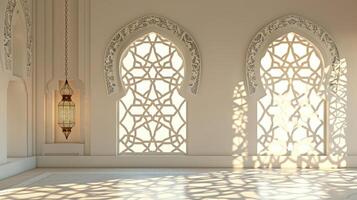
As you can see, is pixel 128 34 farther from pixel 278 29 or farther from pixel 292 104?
pixel 292 104

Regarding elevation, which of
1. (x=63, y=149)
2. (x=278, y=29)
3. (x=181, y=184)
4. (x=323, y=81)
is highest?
(x=278, y=29)

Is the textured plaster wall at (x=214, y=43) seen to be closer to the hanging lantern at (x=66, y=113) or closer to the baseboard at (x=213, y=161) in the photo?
the baseboard at (x=213, y=161)

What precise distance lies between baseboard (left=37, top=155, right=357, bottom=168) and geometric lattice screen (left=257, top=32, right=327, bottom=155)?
15 cm

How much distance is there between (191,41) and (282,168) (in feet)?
7.17

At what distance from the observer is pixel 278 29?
22.6 feet

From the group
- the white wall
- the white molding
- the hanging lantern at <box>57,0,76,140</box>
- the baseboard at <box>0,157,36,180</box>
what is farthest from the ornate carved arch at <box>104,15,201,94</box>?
the baseboard at <box>0,157,36,180</box>

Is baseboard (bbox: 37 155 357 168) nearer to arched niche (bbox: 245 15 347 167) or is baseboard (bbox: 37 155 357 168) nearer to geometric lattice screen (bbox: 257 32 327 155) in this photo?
arched niche (bbox: 245 15 347 167)

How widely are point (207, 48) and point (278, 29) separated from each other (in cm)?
103

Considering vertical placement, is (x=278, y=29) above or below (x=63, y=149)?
above

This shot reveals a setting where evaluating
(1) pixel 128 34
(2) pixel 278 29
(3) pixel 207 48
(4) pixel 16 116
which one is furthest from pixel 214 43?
(4) pixel 16 116

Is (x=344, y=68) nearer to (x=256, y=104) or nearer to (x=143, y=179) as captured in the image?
(x=256, y=104)

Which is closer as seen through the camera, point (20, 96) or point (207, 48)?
point (20, 96)

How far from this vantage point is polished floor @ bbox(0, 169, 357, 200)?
15.4 ft

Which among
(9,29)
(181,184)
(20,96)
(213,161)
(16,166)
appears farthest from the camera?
(213,161)
